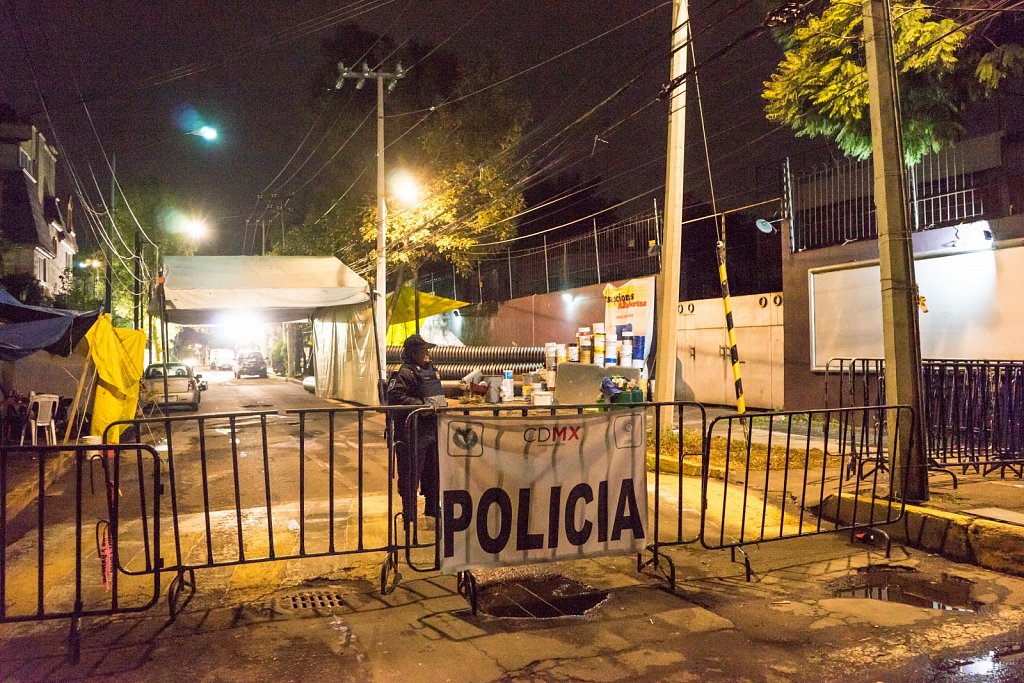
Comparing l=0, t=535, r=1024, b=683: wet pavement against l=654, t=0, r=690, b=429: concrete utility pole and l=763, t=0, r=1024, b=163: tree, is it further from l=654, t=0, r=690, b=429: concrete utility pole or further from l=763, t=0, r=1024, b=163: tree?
l=763, t=0, r=1024, b=163: tree

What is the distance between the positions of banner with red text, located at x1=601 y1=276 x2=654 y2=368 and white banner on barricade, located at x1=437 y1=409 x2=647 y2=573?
1202 centimetres

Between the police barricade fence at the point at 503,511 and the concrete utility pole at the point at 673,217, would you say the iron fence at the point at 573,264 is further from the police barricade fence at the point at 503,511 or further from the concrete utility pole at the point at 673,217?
the police barricade fence at the point at 503,511

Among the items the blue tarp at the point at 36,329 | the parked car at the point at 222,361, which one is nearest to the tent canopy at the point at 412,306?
the blue tarp at the point at 36,329

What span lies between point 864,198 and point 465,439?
11.7 meters

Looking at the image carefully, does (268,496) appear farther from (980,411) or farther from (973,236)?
(973,236)

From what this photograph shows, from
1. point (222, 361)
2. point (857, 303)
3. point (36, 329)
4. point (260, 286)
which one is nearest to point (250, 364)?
point (222, 361)

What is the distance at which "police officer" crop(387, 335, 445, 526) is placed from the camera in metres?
5.71

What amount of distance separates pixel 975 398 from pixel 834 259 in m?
6.12

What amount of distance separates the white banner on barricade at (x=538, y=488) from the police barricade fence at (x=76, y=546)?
180 centimetres

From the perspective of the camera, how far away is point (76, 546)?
4.45 meters

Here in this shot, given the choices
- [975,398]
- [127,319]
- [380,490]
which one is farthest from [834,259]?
[127,319]

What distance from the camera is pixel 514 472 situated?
16.1 feet

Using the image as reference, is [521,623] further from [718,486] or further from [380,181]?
[380,181]

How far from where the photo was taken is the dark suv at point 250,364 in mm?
43906
